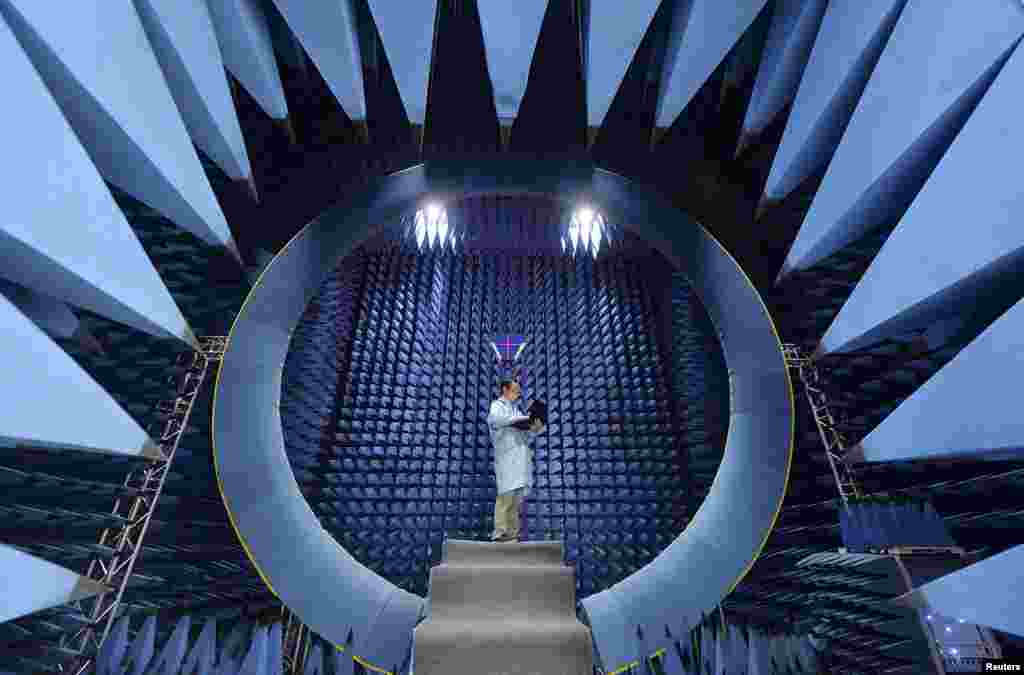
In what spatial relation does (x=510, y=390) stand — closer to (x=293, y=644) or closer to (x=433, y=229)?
(x=293, y=644)

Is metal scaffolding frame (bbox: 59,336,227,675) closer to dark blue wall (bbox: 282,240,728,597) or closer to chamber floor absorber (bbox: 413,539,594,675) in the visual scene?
dark blue wall (bbox: 282,240,728,597)

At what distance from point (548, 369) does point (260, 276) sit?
2.78 meters

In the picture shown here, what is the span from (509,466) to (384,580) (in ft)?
3.58

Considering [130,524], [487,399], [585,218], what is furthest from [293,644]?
[585,218]

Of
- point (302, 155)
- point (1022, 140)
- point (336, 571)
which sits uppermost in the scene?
point (302, 155)

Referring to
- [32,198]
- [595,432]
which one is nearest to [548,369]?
[595,432]

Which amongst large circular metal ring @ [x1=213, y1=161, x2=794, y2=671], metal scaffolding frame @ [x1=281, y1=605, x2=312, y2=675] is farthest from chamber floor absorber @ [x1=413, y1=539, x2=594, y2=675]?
metal scaffolding frame @ [x1=281, y1=605, x2=312, y2=675]

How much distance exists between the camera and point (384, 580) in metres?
2.70

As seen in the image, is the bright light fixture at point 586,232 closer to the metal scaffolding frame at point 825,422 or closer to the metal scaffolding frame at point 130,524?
the metal scaffolding frame at point 825,422

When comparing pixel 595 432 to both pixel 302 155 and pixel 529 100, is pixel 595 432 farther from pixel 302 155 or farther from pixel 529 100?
pixel 302 155

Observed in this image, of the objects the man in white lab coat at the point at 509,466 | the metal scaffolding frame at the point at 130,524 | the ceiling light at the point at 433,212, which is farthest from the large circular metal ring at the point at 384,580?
the ceiling light at the point at 433,212

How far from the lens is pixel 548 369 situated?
15.9ft

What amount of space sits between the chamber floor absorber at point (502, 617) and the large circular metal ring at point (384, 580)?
0.83 m

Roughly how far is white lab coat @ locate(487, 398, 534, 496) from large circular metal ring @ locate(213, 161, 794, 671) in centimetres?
95
